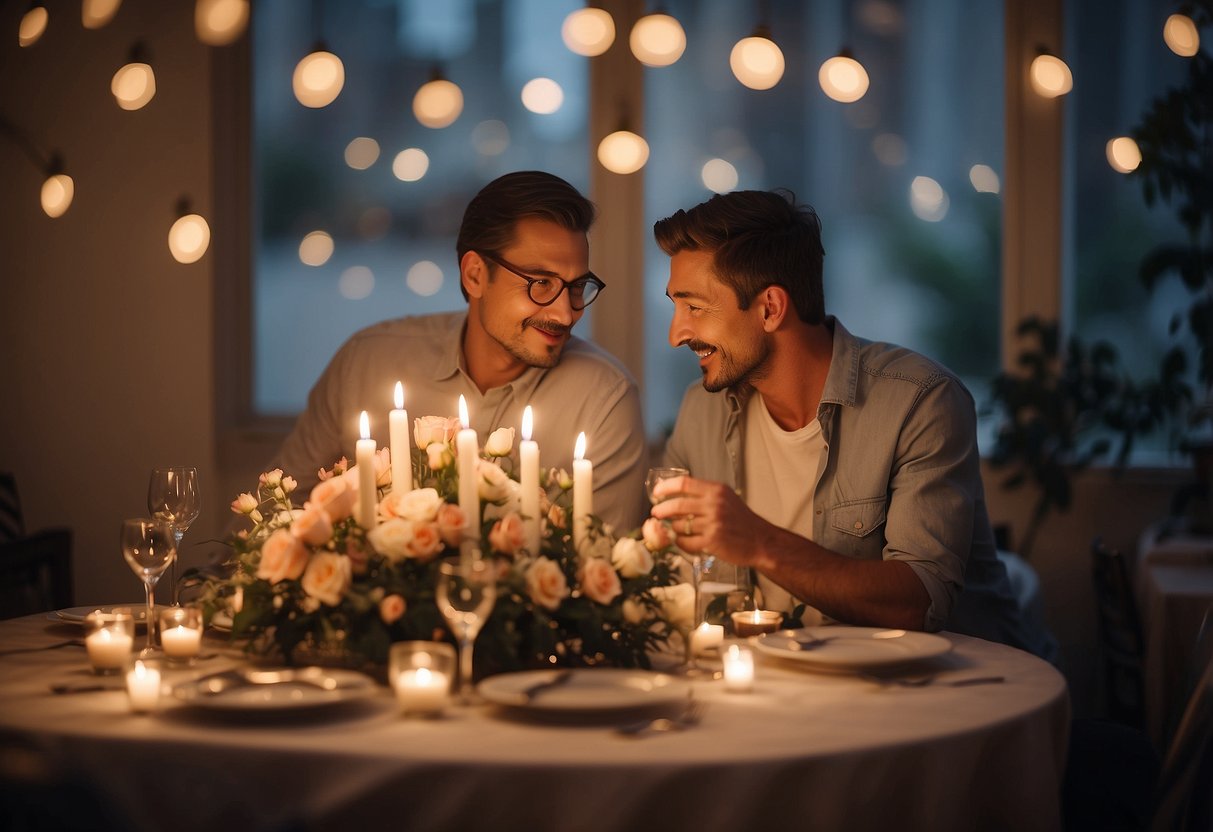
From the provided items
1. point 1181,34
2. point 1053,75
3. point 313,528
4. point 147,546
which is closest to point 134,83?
point 147,546

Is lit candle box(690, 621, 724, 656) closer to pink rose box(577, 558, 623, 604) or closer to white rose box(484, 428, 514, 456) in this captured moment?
pink rose box(577, 558, 623, 604)

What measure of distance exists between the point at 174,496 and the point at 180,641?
0.31m

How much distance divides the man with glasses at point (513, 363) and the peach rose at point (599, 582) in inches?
44.1

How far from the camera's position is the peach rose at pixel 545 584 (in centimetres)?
170

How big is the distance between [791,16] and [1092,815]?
11.7 ft

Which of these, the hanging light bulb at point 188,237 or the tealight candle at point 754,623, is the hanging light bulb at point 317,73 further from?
the tealight candle at point 754,623

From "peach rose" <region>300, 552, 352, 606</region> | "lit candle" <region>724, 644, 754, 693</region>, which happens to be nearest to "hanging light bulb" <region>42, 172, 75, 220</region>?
"peach rose" <region>300, 552, 352, 606</region>

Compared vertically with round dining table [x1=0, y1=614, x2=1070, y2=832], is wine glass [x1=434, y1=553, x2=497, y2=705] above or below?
above

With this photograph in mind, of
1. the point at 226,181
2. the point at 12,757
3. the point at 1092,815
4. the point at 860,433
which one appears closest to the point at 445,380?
the point at 860,433

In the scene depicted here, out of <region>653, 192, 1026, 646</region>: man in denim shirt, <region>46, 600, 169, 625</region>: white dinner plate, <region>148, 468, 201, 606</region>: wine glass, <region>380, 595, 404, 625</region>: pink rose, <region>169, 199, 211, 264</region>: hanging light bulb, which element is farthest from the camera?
<region>169, 199, 211, 264</region>: hanging light bulb

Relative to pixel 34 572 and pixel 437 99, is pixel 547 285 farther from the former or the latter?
pixel 34 572

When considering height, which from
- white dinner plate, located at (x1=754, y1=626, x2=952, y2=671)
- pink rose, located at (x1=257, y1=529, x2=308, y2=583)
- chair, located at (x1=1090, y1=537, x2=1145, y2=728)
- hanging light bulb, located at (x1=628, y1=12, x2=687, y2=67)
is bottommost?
chair, located at (x1=1090, y1=537, x2=1145, y2=728)

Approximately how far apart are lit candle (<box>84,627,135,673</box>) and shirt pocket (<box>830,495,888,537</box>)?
138cm

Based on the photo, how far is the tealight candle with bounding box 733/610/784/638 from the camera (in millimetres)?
2143
